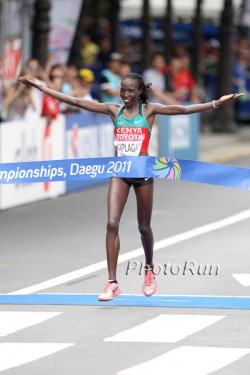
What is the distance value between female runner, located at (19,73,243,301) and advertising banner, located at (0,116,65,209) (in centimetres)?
708

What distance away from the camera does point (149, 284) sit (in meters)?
12.2

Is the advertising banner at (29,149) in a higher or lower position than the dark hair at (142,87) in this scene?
lower

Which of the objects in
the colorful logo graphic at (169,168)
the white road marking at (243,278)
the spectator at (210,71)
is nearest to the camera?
the colorful logo graphic at (169,168)

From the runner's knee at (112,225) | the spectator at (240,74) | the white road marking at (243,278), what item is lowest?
the white road marking at (243,278)

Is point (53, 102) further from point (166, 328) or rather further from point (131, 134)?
point (166, 328)

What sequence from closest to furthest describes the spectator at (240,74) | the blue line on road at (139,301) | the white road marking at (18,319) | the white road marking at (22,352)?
the white road marking at (22,352), the white road marking at (18,319), the blue line on road at (139,301), the spectator at (240,74)

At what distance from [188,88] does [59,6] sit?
10.8 ft

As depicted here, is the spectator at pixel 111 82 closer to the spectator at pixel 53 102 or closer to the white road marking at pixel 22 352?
the spectator at pixel 53 102

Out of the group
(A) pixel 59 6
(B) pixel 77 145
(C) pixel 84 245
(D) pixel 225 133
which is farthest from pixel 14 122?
(D) pixel 225 133

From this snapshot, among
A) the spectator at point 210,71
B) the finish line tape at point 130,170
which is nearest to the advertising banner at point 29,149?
the finish line tape at point 130,170

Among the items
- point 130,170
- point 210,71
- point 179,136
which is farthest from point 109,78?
point 210,71

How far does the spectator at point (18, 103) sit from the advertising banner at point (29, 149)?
484 millimetres

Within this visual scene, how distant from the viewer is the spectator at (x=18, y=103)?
2066 cm

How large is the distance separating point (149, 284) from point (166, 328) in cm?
145
